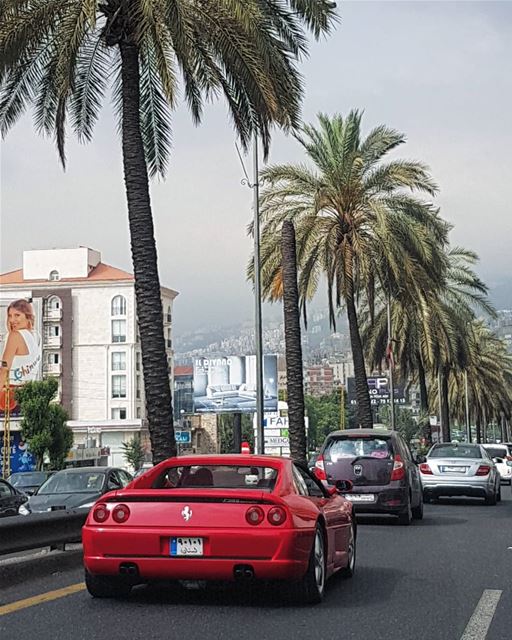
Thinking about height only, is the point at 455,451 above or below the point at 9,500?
above

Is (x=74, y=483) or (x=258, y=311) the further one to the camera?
(x=258, y=311)

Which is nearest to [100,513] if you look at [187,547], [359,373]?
[187,547]

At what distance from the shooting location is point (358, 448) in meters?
19.9

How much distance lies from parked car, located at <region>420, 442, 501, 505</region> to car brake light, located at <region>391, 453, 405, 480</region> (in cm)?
601

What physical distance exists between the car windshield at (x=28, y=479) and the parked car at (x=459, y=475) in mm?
18690

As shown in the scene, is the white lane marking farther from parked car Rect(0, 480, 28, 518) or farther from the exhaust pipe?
parked car Rect(0, 480, 28, 518)

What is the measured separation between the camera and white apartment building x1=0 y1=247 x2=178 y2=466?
118m

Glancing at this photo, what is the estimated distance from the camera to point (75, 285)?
119 meters

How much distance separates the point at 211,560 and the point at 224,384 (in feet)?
221

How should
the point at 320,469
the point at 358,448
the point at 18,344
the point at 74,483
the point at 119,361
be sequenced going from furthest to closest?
the point at 119,361 → the point at 18,344 → the point at 74,483 → the point at 320,469 → the point at 358,448

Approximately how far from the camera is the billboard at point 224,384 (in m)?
75.2

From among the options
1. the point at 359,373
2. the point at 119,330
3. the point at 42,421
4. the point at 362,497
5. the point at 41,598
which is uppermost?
the point at 119,330

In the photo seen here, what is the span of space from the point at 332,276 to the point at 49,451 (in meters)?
45.3

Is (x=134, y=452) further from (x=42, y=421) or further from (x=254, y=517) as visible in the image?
(x=254, y=517)
